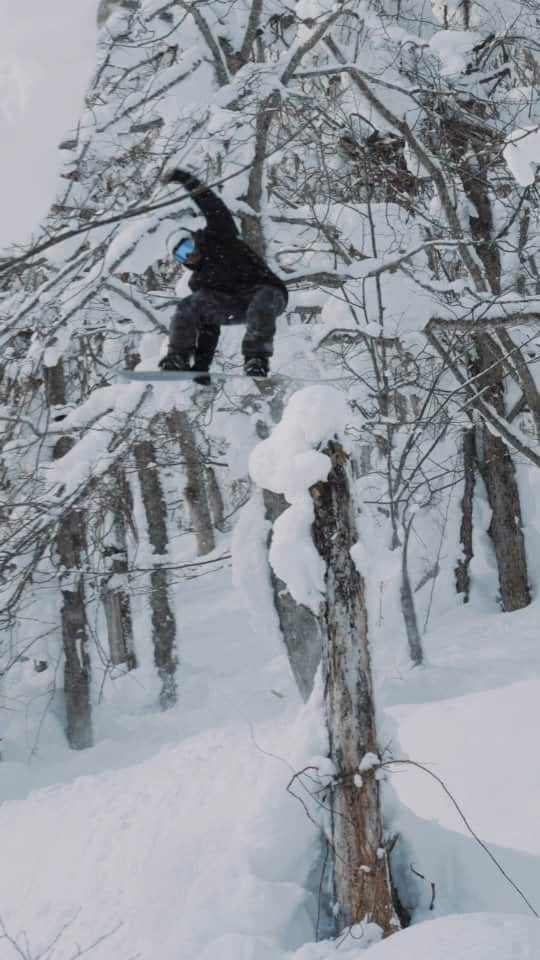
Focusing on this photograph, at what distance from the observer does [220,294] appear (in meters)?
4.95

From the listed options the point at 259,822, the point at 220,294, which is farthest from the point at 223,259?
the point at 259,822

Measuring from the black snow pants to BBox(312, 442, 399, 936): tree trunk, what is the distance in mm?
1045

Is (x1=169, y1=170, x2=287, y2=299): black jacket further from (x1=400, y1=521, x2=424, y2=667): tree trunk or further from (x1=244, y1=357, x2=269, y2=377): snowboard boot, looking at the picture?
(x1=400, y1=521, x2=424, y2=667): tree trunk

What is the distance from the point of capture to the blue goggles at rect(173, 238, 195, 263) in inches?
184

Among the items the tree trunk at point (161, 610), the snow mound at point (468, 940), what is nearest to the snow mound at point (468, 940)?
the snow mound at point (468, 940)

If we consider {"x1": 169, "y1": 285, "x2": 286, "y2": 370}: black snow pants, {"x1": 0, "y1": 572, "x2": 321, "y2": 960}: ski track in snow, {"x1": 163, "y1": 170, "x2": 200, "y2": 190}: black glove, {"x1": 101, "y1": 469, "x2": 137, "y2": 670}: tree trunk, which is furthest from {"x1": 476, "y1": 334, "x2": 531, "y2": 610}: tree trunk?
{"x1": 163, "y1": 170, "x2": 200, "y2": 190}: black glove

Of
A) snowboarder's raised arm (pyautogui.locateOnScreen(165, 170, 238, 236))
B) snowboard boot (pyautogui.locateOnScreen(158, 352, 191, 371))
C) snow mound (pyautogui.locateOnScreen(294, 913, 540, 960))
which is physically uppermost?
snowboarder's raised arm (pyautogui.locateOnScreen(165, 170, 238, 236))

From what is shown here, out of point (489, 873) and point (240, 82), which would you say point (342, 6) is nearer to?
→ point (240, 82)

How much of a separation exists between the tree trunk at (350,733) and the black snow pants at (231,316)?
104 cm

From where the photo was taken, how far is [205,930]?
5.22 m

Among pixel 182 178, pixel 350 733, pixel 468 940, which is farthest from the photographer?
pixel 350 733

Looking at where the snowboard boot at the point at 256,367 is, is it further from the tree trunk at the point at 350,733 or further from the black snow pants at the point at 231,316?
the tree trunk at the point at 350,733

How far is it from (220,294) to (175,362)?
1.64 ft

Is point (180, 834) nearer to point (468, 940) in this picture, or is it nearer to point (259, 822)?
point (259, 822)
